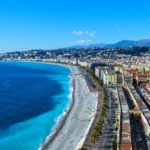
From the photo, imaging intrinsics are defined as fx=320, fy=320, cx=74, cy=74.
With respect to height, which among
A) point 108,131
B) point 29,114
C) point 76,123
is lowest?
point 29,114

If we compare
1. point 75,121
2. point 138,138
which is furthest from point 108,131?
point 75,121

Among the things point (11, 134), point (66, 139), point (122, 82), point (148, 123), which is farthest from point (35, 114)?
point (122, 82)

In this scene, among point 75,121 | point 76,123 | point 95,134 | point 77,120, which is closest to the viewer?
point 95,134

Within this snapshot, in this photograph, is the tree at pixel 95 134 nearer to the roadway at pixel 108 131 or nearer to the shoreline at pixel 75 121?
the roadway at pixel 108 131

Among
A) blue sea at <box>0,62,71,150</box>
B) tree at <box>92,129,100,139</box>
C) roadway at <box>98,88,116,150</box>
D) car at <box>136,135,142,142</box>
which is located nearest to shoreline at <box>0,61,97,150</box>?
blue sea at <box>0,62,71,150</box>

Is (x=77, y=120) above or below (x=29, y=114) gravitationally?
above

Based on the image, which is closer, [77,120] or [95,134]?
[95,134]

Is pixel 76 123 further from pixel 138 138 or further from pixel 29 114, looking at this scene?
pixel 138 138

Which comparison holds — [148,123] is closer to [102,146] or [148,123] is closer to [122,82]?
[102,146]
